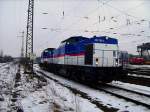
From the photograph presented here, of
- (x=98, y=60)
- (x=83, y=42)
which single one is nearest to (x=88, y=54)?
(x=98, y=60)

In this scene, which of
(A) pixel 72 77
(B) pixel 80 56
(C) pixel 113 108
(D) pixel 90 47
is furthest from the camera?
A: (A) pixel 72 77

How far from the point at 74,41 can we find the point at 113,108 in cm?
1214

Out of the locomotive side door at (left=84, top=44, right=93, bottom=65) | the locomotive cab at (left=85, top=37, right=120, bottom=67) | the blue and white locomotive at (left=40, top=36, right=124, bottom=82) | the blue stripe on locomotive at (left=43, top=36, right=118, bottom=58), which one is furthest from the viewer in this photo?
the blue stripe on locomotive at (left=43, top=36, right=118, bottom=58)

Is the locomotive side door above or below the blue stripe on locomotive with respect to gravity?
below

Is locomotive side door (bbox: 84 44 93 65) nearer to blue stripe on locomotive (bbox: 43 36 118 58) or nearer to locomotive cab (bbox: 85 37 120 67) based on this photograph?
locomotive cab (bbox: 85 37 120 67)

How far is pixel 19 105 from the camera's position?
9.88 meters

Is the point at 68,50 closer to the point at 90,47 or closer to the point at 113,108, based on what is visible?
the point at 90,47

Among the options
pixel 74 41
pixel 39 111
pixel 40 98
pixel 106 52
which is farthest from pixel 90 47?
pixel 39 111

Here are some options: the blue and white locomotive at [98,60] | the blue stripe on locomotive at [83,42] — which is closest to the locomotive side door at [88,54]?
the blue and white locomotive at [98,60]

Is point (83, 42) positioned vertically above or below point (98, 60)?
above

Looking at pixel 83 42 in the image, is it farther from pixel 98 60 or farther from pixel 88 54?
pixel 98 60

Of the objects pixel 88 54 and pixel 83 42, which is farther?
pixel 83 42

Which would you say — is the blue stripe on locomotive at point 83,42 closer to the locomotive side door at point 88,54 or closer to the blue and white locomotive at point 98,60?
the blue and white locomotive at point 98,60

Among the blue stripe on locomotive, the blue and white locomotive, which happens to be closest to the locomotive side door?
the blue and white locomotive
